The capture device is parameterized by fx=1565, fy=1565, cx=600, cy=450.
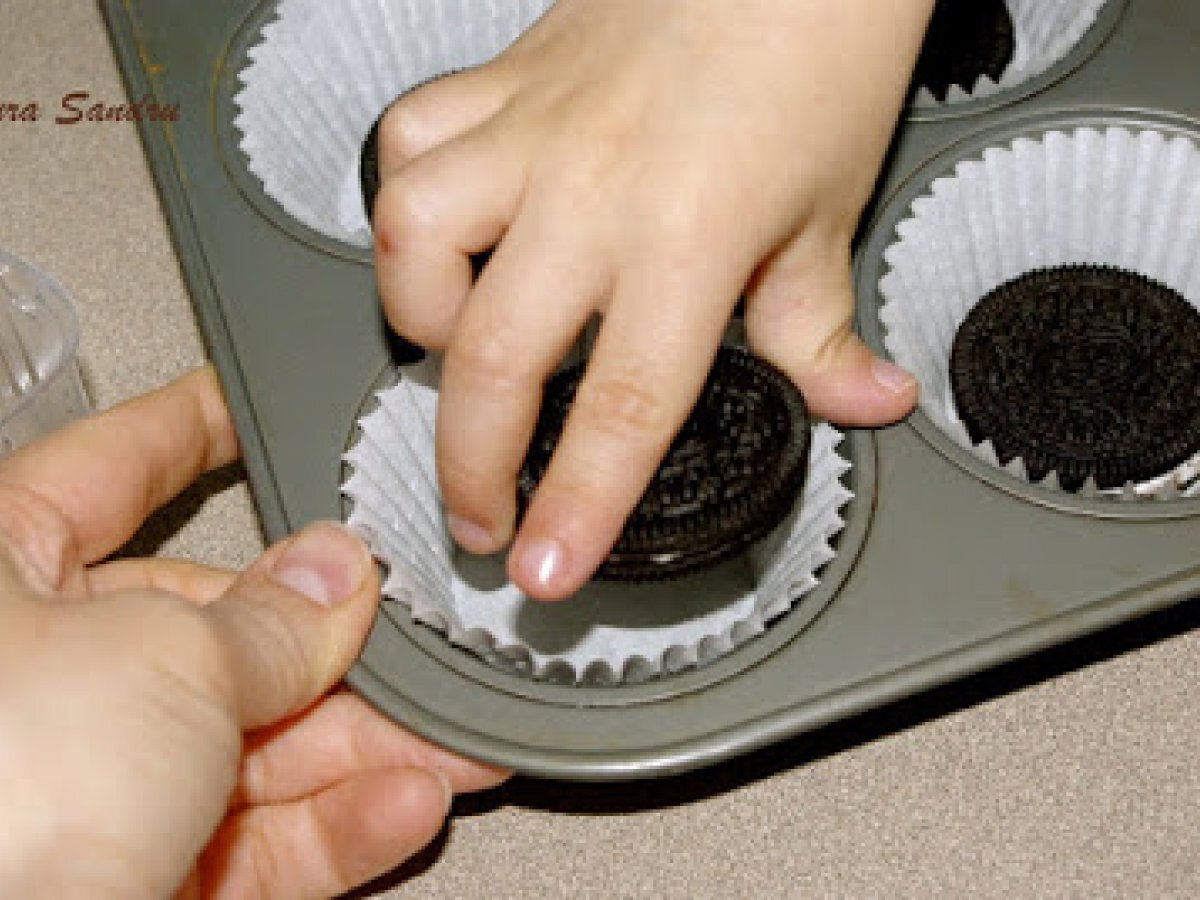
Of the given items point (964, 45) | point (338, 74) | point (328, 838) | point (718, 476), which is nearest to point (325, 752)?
point (328, 838)

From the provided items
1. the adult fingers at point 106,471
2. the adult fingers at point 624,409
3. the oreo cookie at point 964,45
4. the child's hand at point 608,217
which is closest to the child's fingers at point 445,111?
the child's hand at point 608,217

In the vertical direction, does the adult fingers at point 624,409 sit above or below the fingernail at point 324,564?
above

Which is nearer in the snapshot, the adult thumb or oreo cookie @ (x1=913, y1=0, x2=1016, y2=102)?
the adult thumb

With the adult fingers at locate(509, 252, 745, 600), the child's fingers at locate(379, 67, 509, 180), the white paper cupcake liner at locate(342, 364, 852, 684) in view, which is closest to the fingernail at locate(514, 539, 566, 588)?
the adult fingers at locate(509, 252, 745, 600)

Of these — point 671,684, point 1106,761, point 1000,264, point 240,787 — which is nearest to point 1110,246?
point 1000,264

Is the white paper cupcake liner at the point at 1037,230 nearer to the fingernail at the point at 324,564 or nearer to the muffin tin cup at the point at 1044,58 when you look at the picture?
the muffin tin cup at the point at 1044,58

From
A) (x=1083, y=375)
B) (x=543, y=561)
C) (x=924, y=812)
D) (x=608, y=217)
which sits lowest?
(x=924, y=812)

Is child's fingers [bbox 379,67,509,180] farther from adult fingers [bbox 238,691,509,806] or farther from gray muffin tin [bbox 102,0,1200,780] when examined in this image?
adult fingers [bbox 238,691,509,806]

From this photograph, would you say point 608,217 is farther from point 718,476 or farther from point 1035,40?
point 1035,40
